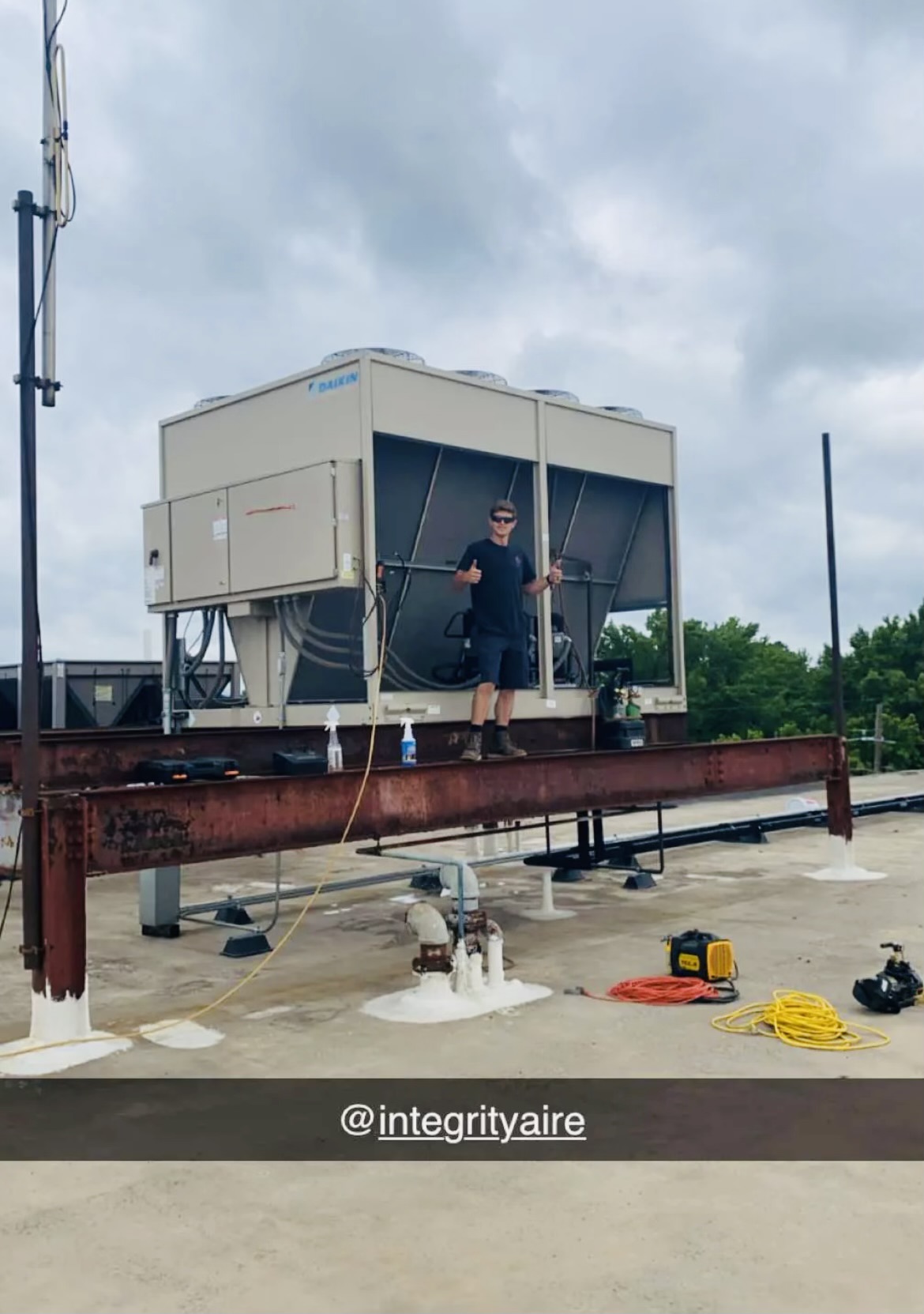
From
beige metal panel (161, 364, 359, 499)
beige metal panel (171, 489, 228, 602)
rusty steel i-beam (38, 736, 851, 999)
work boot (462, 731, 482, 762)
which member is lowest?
rusty steel i-beam (38, 736, 851, 999)

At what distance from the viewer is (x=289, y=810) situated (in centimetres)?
640

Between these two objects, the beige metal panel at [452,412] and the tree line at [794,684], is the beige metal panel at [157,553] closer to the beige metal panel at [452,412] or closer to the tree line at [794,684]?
the beige metal panel at [452,412]

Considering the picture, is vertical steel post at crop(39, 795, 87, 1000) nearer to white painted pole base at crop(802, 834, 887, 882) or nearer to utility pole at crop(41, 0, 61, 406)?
utility pole at crop(41, 0, 61, 406)

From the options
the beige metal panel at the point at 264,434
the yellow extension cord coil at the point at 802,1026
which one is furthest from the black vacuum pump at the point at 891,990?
the beige metal panel at the point at 264,434

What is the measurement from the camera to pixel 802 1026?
576cm

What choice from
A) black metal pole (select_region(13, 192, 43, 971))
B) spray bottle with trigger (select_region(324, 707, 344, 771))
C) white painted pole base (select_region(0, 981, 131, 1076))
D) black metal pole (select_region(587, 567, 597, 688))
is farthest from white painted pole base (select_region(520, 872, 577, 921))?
black metal pole (select_region(13, 192, 43, 971))

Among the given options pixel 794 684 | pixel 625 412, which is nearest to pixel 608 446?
pixel 625 412

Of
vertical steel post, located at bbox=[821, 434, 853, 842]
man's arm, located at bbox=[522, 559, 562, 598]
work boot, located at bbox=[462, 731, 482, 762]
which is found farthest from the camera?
vertical steel post, located at bbox=[821, 434, 853, 842]

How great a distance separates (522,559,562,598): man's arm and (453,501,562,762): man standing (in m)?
0.23

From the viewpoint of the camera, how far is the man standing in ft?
25.6

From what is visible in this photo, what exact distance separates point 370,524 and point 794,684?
164 ft

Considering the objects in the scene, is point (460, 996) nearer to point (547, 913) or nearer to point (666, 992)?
point (666, 992)

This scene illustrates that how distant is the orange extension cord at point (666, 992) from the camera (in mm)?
6363
